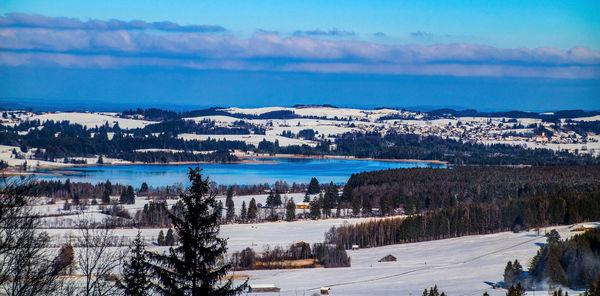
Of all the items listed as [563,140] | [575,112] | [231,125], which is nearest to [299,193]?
[563,140]

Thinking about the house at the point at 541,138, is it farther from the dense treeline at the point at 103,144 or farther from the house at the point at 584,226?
the house at the point at 584,226

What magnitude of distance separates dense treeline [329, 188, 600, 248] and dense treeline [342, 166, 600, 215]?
7.86 m

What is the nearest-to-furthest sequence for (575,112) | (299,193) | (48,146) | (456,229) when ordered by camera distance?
(456,229), (299,193), (48,146), (575,112)

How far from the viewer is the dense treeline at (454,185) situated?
168 feet

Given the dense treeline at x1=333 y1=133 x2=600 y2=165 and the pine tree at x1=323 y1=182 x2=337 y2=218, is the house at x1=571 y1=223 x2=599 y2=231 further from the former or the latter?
the dense treeline at x1=333 y1=133 x2=600 y2=165

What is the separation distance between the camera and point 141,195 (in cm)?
5672

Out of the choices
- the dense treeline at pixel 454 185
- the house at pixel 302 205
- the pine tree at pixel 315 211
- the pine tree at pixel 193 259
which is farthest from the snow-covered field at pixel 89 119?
the pine tree at pixel 193 259

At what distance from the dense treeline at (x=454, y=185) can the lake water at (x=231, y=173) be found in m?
11.8

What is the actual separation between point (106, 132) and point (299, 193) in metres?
76.7

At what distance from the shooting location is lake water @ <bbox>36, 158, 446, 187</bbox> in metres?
71.4

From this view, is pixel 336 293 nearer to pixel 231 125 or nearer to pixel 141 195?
pixel 141 195

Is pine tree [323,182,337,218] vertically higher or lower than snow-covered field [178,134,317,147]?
lower

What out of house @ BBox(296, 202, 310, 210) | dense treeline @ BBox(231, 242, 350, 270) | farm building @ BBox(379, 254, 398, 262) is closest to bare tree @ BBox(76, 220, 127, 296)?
dense treeline @ BBox(231, 242, 350, 270)

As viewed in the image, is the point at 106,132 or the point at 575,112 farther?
the point at 575,112
